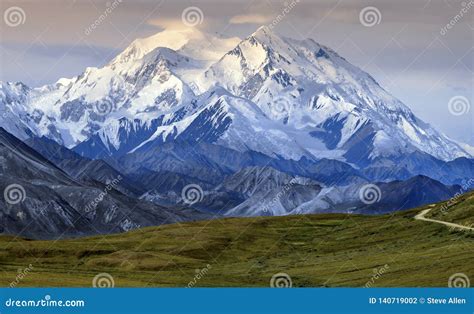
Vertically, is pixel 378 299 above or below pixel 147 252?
below

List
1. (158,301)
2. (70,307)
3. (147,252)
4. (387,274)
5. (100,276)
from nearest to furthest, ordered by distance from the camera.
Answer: (70,307) → (158,301) → (387,274) → (100,276) → (147,252)

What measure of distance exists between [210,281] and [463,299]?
52593 millimetres

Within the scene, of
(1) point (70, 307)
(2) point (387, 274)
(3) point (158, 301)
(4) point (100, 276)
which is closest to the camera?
(1) point (70, 307)

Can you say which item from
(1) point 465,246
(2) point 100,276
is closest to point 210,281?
(2) point 100,276

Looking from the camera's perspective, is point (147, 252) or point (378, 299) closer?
point (378, 299)

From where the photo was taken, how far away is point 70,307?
10275 cm

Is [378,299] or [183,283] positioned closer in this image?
[378,299]

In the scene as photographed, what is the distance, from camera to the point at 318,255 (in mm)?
195625

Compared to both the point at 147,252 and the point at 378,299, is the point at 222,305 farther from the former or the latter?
the point at 147,252

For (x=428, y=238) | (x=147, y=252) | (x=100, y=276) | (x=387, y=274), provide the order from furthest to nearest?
(x=147, y=252)
(x=428, y=238)
(x=100, y=276)
(x=387, y=274)

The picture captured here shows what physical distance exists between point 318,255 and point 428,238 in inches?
884

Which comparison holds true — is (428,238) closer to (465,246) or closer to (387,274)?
(465,246)

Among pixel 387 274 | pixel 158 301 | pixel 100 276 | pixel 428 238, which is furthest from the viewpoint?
pixel 428 238

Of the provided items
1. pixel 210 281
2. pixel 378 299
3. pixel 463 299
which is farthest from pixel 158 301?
pixel 210 281
